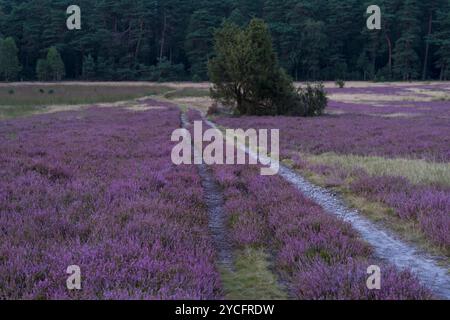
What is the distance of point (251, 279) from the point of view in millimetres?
5859

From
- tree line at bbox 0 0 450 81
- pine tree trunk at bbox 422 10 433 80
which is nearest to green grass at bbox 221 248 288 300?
tree line at bbox 0 0 450 81

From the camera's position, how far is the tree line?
343 feet

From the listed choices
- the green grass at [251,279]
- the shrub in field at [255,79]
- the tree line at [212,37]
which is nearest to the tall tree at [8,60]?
the tree line at [212,37]

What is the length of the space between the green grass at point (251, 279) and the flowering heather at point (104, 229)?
0.85 feet

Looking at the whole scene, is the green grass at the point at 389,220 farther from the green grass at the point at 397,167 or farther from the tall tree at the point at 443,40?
the tall tree at the point at 443,40

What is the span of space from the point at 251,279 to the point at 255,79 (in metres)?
31.2

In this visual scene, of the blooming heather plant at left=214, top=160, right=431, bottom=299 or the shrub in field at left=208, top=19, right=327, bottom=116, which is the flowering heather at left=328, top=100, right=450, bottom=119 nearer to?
the shrub in field at left=208, top=19, right=327, bottom=116

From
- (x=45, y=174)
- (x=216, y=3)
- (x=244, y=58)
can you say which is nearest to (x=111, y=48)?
(x=216, y=3)

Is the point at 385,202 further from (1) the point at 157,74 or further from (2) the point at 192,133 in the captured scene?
(1) the point at 157,74

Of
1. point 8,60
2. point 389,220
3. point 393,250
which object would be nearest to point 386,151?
point 389,220

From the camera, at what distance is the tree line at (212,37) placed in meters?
105

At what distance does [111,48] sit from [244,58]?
86.4 meters

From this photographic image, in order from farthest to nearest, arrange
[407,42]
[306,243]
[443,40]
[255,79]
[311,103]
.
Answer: [407,42] → [443,40] → [311,103] → [255,79] → [306,243]

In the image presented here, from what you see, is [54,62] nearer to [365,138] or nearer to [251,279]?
[365,138]
